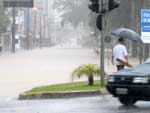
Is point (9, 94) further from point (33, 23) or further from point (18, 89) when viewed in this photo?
point (33, 23)

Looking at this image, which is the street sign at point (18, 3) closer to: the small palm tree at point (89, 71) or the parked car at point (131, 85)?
the small palm tree at point (89, 71)

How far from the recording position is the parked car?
14.5m

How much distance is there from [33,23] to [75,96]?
154 metres

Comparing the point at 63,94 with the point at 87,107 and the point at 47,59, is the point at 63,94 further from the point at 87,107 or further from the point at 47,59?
the point at 47,59

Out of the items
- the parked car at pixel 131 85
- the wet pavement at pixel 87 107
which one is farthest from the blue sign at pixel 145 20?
the parked car at pixel 131 85

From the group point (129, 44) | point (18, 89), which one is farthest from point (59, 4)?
point (18, 89)

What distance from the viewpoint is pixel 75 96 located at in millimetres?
19312

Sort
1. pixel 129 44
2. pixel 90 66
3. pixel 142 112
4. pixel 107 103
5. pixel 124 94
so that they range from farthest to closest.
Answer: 1. pixel 129 44
2. pixel 90 66
3. pixel 107 103
4. pixel 124 94
5. pixel 142 112

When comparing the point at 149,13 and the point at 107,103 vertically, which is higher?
the point at 149,13

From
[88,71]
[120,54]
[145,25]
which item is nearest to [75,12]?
[145,25]

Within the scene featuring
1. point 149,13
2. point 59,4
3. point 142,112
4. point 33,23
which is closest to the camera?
point 142,112

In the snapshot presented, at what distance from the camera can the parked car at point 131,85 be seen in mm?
14516

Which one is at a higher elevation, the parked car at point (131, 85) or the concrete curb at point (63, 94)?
the parked car at point (131, 85)

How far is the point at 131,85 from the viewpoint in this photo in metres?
14.7
